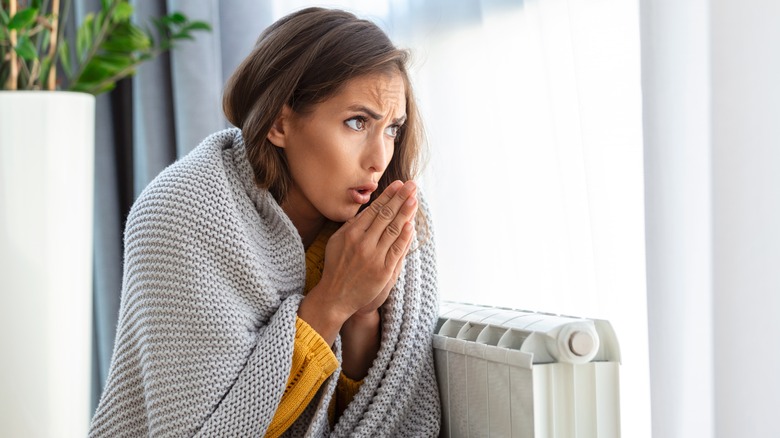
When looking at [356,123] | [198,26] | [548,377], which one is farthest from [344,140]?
[198,26]

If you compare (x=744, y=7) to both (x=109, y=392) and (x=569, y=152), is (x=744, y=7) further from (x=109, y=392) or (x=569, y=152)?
(x=109, y=392)

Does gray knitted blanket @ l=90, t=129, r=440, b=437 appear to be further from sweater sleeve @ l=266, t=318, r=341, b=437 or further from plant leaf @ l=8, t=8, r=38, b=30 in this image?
plant leaf @ l=8, t=8, r=38, b=30

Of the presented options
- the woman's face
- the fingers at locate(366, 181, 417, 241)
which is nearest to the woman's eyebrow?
the woman's face

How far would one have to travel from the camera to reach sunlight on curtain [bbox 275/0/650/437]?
1125 millimetres

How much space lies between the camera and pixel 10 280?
1.74 m

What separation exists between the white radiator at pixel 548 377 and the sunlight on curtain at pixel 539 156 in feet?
0.59

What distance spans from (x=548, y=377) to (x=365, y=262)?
296 mm

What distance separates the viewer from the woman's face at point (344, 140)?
113cm

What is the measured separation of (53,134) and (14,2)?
438 mm

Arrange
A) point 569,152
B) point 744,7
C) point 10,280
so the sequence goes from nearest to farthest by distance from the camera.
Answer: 1. point 744,7
2. point 569,152
3. point 10,280

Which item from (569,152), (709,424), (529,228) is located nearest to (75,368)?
(529,228)

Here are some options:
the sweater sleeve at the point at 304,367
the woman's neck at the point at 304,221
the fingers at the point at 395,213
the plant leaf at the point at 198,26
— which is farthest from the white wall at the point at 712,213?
the plant leaf at the point at 198,26

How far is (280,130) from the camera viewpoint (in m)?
1.18

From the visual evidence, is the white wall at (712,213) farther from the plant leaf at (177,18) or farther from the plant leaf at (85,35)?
the plant leaf at (85,35)
